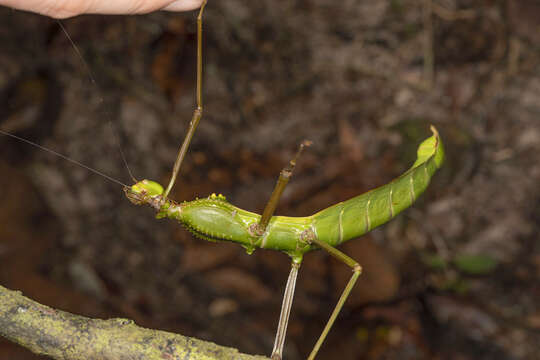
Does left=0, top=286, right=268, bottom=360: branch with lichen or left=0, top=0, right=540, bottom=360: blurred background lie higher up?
left=0, top=0, right=540, bottom=360: blurred background

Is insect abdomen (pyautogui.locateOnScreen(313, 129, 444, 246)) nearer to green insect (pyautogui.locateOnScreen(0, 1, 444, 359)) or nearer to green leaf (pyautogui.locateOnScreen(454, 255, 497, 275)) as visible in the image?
green insect (pyautogui.locateOnScreen(0, 1, 444, 359))

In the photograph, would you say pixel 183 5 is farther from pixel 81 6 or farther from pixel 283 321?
pixel 283 321

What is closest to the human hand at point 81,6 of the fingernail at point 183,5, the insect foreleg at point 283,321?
the fingernail at point 183,5

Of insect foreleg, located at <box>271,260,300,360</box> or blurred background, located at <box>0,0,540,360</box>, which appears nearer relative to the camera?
insect foreleg, located at <box>271,260,300,360</box>

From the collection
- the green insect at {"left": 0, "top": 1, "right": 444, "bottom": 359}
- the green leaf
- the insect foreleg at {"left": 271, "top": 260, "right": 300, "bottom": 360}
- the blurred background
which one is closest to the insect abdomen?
the green insect at {"left": 0, "top": 1, "right": 444, "bottom": 359}

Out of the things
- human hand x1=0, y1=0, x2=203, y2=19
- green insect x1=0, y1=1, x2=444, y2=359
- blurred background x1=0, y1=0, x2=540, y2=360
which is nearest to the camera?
human hand x1=0, y1=0, x2=203, y2=19

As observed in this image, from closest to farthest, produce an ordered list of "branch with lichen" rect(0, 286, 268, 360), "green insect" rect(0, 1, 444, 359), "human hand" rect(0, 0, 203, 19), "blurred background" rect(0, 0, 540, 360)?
"branch with lichen" rect(0, 286, 268, 360)
"human hand" rect(0, 0, 203, 19)
"green insect" rect(0, 1, 444, 359)
"blurred background" rect(0, 0, 540, 360)

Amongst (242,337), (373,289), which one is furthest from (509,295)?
(242,337)

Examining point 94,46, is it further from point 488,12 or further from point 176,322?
point 488,12

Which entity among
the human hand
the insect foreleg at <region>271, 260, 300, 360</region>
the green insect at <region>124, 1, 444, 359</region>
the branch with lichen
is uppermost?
the human hand
